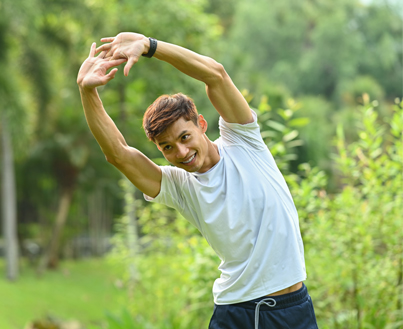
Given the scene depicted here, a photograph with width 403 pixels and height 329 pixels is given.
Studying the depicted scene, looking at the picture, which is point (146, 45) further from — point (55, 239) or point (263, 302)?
point (55, 239)

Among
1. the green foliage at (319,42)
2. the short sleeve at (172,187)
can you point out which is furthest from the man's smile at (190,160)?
the green foliage at (319,42)

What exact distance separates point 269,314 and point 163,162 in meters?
2.53

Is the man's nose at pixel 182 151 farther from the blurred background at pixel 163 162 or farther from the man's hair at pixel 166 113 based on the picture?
the blurred background at pixel 163 162

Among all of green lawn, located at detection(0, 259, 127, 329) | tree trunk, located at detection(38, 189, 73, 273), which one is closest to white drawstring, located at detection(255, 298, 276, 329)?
green lawn, located at detection(0, 259, 127, 329)

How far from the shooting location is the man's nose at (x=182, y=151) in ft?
5.06

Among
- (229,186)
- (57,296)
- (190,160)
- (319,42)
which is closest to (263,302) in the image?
(229,186)

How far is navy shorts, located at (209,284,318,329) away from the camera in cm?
157

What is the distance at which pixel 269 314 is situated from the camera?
1565 millimetres

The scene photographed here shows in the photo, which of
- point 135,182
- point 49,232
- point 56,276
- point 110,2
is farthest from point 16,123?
point 135,182

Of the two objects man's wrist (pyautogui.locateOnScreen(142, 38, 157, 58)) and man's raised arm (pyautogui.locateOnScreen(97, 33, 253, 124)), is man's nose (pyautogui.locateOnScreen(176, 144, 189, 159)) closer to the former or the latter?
man's raised arm (pyautogui.locateOnScreen(97, 33, 253, 124))

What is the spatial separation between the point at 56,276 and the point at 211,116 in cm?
580

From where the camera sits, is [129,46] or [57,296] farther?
[57,296]

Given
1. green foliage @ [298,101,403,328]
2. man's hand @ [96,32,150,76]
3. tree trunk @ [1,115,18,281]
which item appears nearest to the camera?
man's hand @ [96,32,150,76]

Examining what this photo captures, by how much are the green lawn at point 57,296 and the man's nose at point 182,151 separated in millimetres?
6130
